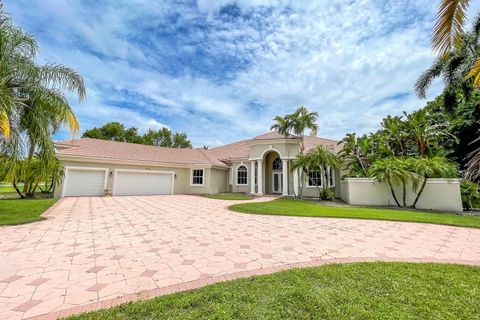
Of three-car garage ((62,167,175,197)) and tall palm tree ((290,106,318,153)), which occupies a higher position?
tall palm tree ((290,106,318,153))

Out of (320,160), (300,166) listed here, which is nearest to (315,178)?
(300,166)

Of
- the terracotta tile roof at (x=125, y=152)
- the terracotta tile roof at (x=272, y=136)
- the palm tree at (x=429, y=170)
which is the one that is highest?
the terracotta tile roof at (x=272, y=136)

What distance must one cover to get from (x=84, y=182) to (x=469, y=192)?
94.6 feet

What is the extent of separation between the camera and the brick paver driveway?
3600 millimetres

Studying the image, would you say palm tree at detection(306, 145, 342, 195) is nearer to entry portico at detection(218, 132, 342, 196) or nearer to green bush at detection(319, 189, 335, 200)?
green bush at detection(319, 189, 335, 200)

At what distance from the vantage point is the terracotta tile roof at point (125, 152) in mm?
19808

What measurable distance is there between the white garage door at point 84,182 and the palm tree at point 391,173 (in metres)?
22.5

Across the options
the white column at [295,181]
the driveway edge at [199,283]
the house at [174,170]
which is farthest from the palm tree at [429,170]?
the driveway edge at [199,283]

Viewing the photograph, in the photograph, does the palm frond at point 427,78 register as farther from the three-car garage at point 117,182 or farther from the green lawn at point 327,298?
the three-car garage at point 117,182

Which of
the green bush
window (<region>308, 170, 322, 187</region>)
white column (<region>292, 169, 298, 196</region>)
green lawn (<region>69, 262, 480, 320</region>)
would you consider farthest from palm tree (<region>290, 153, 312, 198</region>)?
green lawn (<region>69, 262, 480, 320</region>)

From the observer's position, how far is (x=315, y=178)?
22.2 meters

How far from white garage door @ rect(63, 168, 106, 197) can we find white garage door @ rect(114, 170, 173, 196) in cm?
127

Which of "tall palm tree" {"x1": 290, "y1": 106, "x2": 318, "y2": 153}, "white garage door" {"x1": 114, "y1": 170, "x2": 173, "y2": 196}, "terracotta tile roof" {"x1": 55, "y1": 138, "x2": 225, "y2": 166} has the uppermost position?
"tall palm tree" {"x1": 290, "y1": 106, "x2": 318, "y2": 153}

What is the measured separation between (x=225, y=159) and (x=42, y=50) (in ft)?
62.9
